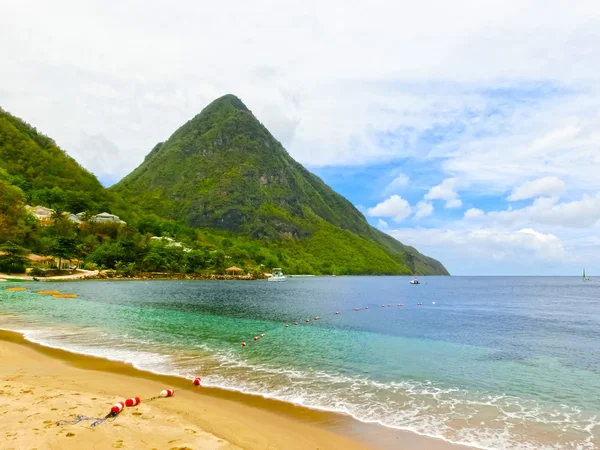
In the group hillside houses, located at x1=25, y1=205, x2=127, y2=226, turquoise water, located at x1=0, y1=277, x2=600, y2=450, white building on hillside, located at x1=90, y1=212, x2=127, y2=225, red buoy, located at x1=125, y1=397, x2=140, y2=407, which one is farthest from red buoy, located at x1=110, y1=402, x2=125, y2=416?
white building on hillside, located at x1=90, y1=212, x2=127, y2=225

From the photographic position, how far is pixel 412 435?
1070cm

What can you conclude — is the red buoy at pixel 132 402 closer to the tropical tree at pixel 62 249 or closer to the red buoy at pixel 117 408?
the red buoy at pixel 117 408

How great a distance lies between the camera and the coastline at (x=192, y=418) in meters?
9.21

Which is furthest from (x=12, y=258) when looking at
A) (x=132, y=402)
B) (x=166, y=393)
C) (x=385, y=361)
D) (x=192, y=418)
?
(x=192, y=418)

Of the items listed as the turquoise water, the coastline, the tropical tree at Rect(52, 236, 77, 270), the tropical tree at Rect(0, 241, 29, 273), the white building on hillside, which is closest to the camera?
the coastline

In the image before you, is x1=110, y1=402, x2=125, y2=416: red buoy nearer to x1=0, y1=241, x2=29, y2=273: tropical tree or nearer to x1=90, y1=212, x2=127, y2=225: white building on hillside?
x1=0, y1=241, x2=29, y2=273: tropical tree

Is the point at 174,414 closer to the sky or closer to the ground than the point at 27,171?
closer to the ground

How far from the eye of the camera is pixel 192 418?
1084cm

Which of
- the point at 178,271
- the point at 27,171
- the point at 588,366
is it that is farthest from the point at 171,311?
the point at 27,171

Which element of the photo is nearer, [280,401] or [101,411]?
[101,411]

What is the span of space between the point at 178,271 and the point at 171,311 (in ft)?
240

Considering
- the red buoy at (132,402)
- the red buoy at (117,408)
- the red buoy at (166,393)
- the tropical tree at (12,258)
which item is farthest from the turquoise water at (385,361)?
the tropical tree at (12,258)

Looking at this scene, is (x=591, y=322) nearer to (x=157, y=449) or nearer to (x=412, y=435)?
(x=412, y=435)

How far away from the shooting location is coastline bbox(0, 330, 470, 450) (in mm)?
9211
